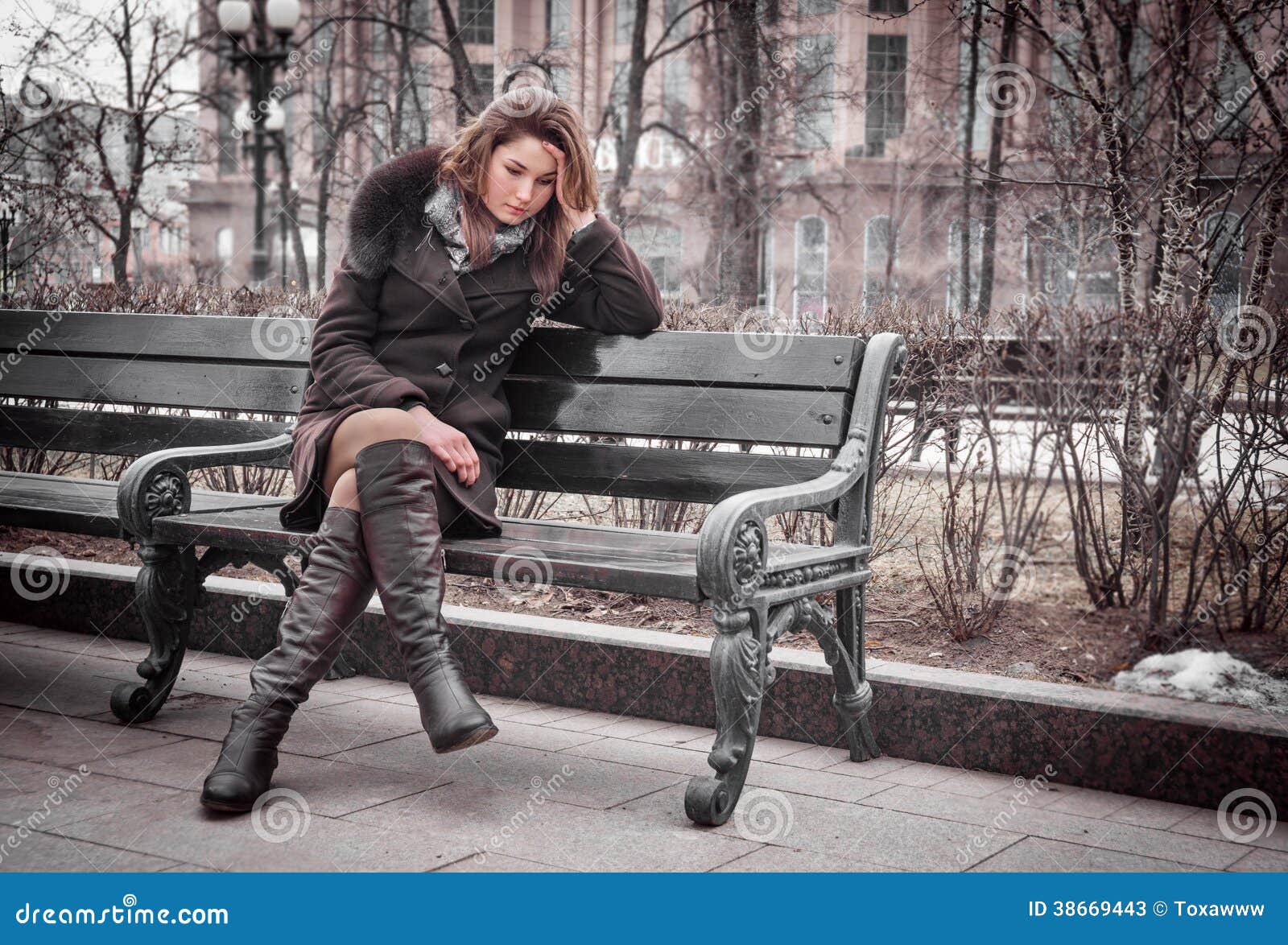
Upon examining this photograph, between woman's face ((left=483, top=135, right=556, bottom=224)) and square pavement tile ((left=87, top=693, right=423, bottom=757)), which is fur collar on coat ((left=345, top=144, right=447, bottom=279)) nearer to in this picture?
woman's face ((left=483, top=135, right=556, bottom=224))

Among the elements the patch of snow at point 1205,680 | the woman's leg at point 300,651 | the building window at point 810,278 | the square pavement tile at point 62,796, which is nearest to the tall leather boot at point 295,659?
the woman's leg at point 300,651

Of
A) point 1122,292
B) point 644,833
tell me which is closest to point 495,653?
point 644,833

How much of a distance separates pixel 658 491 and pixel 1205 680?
164cm

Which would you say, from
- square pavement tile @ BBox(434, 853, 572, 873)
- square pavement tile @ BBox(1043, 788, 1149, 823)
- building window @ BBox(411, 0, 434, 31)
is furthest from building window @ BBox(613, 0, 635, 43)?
square pavement tile @ BBox(434, 853, 572, 873)

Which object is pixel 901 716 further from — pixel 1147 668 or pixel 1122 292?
pixel 1122 292

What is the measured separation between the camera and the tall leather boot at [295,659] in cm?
305

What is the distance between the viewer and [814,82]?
46.0 ft

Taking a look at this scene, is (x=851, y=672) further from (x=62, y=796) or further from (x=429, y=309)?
(x=62, y=796)

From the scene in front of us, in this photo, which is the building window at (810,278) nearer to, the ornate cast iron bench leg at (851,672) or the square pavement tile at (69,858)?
the ornate cast iron bench leg at (851,672)

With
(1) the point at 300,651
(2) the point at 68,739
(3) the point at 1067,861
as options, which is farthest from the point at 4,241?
(3) the point at 1067,861

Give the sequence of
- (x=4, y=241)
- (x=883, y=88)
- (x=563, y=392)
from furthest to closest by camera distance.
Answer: (x=883, y=88) → (x=4, y=241) → (x=563, y=392)

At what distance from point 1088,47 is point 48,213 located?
5931 mm

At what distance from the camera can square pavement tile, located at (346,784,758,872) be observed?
286 cm

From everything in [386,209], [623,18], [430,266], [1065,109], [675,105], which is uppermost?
[623,18]
